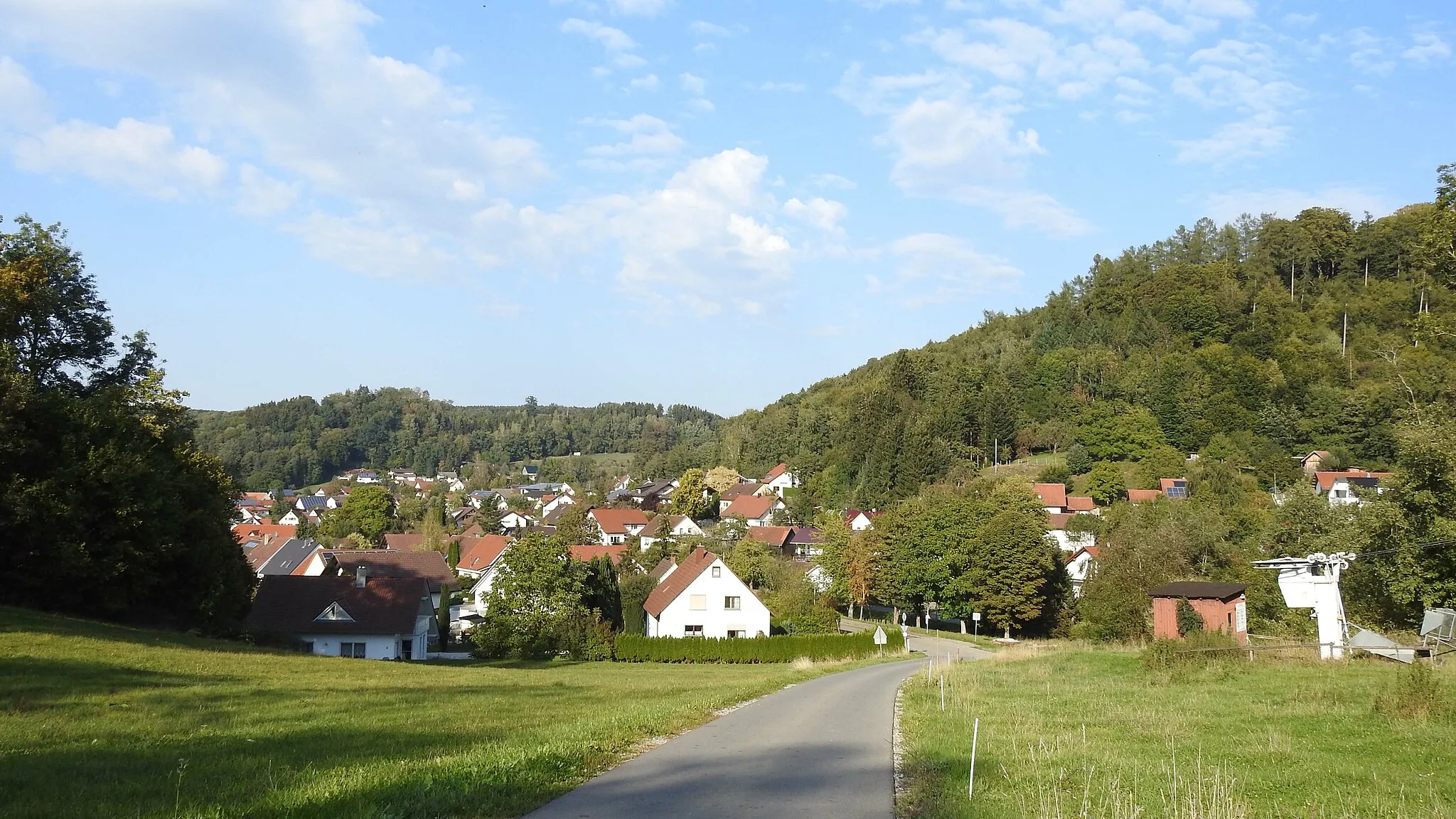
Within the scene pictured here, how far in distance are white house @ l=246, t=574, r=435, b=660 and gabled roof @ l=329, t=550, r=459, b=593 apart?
8.27 meters

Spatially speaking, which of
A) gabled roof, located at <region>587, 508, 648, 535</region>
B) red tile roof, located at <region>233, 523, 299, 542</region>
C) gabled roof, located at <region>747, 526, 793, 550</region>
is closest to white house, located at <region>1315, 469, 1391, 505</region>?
gabled roof, located at <region>747, 526, 793, 550</region>

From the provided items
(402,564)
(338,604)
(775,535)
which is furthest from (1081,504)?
(338,604)

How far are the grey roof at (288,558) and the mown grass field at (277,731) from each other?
167 feet

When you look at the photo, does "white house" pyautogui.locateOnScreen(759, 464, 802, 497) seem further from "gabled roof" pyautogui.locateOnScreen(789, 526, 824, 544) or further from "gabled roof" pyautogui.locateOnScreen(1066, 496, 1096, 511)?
"gabled roof" pyautogui.locateOnScreen(1066, 496, 1096, 511)

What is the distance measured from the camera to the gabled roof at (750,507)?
109625 millimetres

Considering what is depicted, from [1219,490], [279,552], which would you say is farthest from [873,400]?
[279,552]

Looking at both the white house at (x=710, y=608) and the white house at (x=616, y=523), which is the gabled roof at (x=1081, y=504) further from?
the white house at (x=710, y=608)

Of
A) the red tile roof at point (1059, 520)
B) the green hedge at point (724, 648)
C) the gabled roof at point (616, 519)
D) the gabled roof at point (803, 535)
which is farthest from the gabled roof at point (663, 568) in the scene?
the red tile roof at point (1059, 520)

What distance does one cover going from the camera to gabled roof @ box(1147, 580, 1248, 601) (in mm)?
37031

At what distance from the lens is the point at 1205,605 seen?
37.3 m

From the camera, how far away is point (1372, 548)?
34.3 m

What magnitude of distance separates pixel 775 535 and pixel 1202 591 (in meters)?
55.6

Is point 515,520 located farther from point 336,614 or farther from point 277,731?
point 277,731

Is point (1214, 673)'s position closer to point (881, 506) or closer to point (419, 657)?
point (419, 657)
